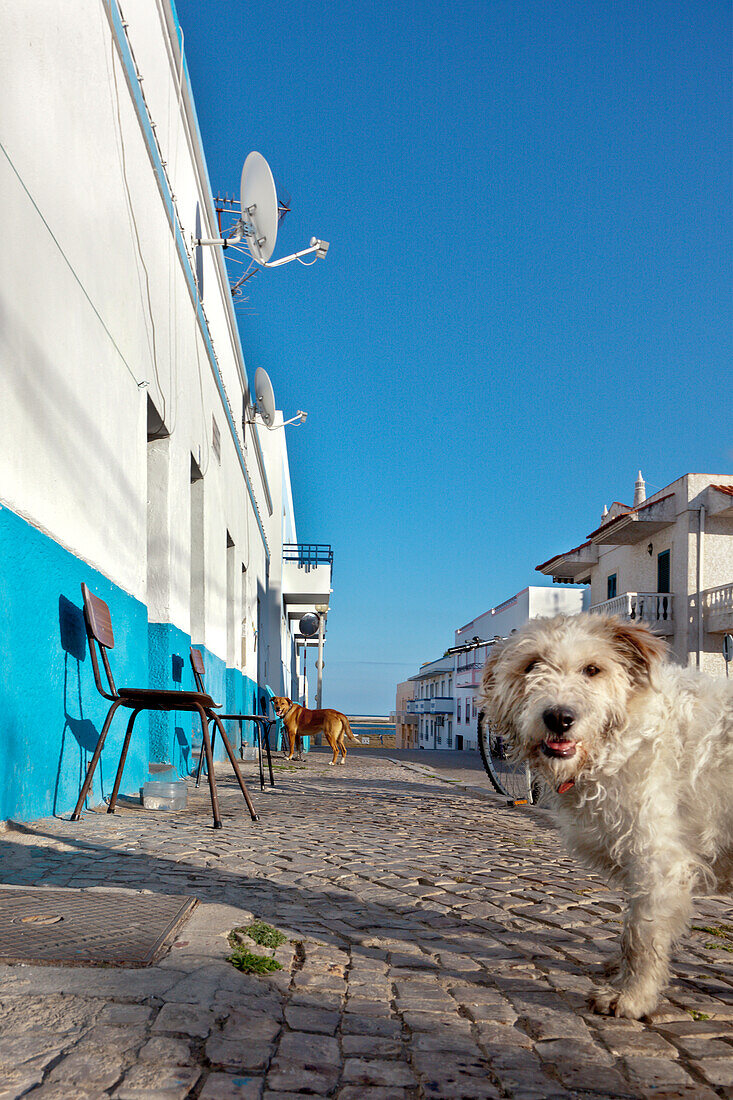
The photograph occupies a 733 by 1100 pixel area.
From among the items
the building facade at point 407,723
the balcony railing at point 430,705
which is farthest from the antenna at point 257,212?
the building facade at point 407,723

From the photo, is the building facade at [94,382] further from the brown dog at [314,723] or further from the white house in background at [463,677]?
the white house in background at [463,677]

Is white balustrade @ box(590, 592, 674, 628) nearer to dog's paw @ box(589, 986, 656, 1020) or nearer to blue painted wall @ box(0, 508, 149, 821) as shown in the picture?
blue painted wall @ box(0, 508, 149, 821)

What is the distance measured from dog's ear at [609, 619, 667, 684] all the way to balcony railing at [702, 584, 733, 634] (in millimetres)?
24681

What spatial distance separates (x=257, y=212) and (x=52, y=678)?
31.3 ft

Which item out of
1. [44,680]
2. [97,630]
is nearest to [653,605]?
[97,630]

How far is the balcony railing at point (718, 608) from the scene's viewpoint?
25.4 metres

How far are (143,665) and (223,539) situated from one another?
6.79 m

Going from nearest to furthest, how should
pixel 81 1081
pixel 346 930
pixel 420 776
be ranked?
pixel 81 1081 → pixel 346 930 → pixel 420 776

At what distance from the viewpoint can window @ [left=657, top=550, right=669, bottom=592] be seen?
2847 cm

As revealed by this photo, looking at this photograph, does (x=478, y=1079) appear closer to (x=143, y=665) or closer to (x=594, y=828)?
(x=594, y=828)

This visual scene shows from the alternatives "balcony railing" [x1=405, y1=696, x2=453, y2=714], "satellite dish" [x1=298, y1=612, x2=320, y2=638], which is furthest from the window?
"balcony railing" [x1=405, y1=696, x2=453, y2=714]

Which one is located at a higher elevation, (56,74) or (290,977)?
(56,74)

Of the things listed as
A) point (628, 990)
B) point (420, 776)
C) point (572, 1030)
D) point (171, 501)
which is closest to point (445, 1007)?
point (572, 1030)

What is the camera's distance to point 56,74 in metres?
4.93
